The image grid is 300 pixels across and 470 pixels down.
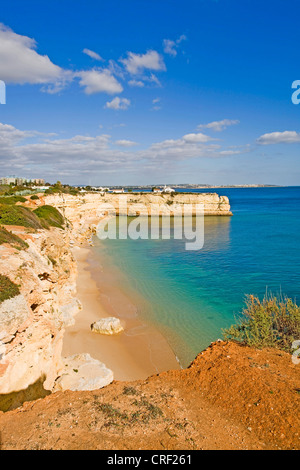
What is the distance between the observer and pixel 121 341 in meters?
14.8

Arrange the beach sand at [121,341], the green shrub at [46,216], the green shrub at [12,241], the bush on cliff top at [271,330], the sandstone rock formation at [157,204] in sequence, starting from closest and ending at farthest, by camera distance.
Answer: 1. the bush on cliff top at [271,330]
2. the green shrub at [12,241]
3. the beach sand at [121,341]
4. the green shrub at [46,216]
5. the sandstone rock formation at [157,204]

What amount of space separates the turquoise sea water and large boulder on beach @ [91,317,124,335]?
271 cm

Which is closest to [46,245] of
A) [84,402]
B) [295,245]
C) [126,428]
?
[84,402]

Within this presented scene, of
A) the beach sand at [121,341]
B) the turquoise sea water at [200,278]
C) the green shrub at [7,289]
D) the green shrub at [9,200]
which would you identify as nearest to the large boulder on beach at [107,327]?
the beach sand at [121,341]

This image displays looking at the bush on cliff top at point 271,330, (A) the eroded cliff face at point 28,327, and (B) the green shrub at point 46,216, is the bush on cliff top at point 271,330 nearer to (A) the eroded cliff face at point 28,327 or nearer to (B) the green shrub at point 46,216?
(A) the eroded cliff face at point 28,327

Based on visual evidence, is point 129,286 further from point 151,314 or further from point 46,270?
point 46,270

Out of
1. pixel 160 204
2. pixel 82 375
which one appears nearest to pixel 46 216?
pixel 82 375

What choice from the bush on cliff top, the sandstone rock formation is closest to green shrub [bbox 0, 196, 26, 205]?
the bush on cliff top

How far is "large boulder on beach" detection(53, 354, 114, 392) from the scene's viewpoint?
9659 mm

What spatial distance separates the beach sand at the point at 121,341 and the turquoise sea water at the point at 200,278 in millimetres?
831

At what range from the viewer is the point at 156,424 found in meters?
6.61

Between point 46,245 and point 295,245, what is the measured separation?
36.7 m

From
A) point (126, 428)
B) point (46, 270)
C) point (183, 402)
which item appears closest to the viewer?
point (126, 428)

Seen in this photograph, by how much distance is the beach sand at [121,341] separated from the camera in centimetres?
1275
